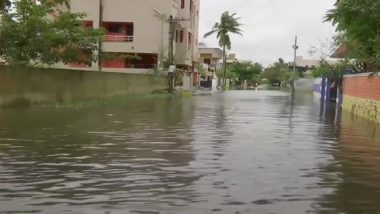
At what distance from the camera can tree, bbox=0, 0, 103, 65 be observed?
81.8ft

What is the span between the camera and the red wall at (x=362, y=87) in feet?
76.5

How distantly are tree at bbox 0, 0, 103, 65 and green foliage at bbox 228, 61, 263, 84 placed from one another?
104411 mm

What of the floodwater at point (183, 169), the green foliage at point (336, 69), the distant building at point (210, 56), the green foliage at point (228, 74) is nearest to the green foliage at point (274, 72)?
the green foliage at point (228, 74)

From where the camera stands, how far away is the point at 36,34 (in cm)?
2550

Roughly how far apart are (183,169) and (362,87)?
1871 cm

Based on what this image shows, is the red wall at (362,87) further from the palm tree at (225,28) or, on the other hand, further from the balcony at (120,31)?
the palm tree at (225,28)

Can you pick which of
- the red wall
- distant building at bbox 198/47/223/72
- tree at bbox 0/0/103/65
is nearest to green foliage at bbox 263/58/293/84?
distant building at bbox 198/47/223/72

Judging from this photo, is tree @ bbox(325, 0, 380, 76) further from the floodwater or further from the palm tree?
the palm tree

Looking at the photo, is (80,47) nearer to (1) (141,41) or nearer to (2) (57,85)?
(2) (57,85)

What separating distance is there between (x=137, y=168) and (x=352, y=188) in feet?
11.3

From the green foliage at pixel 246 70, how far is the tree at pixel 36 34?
104411 mm

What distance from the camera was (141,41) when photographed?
58.5 meters

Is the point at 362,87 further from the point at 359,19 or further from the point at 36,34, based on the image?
the point at 36,34

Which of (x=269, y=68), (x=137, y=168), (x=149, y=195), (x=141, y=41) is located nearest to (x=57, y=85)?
(x=137, y=168)
